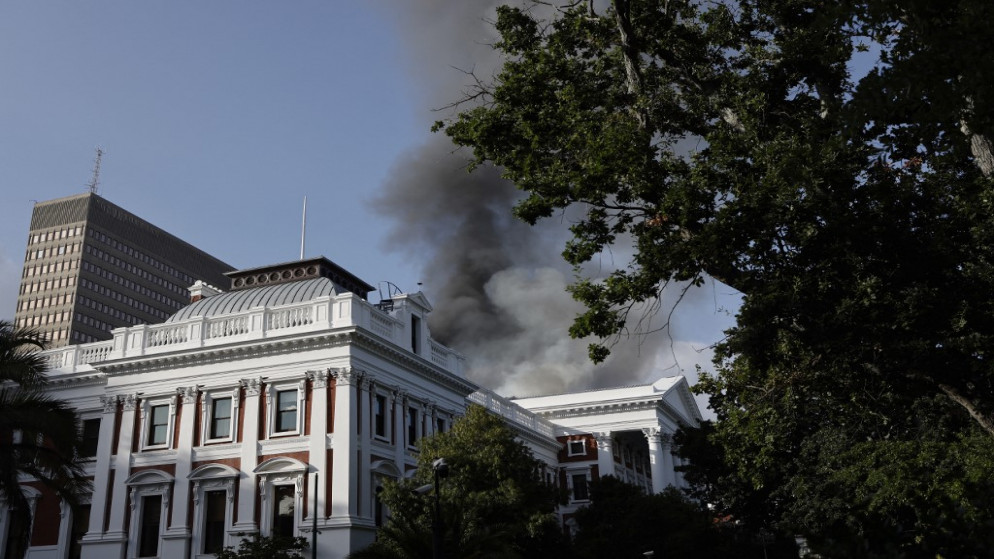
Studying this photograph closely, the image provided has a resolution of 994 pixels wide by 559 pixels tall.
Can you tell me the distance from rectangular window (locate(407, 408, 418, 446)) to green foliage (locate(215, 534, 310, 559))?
868 centimetres

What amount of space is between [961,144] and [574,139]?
763 cm

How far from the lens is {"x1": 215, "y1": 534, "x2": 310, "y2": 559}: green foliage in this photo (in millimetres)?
29656

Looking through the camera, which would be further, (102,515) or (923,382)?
(102,515)

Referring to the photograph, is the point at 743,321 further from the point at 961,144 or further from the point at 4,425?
the point at 4,425


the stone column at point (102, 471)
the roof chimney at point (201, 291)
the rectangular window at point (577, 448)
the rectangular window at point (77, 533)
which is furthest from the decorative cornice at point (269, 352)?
the rectangular window at point (577, 448)

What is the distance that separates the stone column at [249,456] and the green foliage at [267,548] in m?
3.18

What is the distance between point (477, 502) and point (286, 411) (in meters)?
10.2

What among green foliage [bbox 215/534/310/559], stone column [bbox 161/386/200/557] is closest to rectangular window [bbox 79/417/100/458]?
stone column [bbox 161/386/200/557]

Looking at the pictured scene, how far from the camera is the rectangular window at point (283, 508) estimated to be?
1380 inches

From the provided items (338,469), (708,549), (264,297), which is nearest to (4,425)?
(338,469)

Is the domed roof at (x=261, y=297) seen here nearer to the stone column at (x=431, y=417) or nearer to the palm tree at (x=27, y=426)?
the stone column at (x=431, y=417)

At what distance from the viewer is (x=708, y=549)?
45.5 m

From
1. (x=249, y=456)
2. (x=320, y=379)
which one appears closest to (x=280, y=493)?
(x=249, y=456)

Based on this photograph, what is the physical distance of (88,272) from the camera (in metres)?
132
